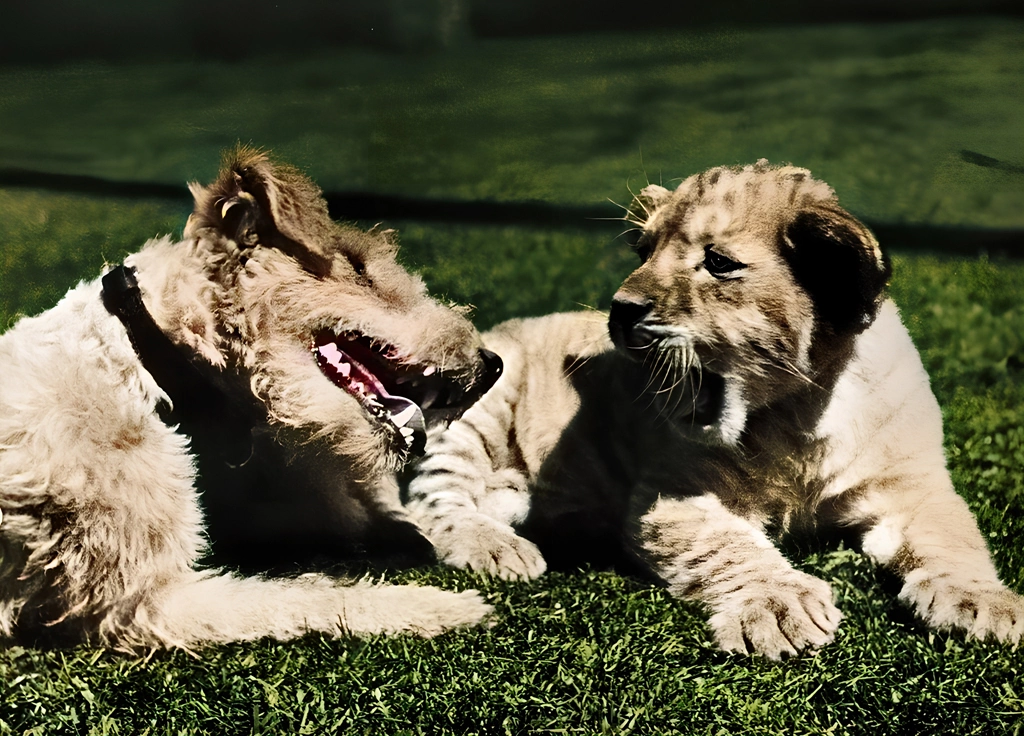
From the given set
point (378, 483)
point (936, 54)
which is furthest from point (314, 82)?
point (936, 54)

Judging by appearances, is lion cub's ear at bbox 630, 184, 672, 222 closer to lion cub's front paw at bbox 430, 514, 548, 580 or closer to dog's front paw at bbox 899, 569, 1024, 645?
lion cub's front paw at bbox 430, 514, 548, 580

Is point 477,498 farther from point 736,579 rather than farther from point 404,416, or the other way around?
point 736,579

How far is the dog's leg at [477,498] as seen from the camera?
364 centimetres

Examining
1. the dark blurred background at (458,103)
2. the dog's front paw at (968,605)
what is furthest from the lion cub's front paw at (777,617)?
the dark blurred background at (458,103)

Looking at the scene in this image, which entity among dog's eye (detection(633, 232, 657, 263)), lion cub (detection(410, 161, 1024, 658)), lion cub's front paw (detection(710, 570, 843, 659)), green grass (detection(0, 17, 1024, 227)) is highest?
green grass (detection(0, 17, 1024, 227))

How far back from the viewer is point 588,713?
296 centimetres

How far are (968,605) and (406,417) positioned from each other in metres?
1.88

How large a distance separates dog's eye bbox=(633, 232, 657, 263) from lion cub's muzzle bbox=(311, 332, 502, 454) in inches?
27.3

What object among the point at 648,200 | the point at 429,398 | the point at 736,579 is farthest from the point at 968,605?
the point at 429,398

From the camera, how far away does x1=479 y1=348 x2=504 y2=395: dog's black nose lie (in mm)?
3492

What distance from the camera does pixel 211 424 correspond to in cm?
331

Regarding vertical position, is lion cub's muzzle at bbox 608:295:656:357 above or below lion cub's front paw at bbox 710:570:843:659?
above

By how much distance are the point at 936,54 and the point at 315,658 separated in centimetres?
293

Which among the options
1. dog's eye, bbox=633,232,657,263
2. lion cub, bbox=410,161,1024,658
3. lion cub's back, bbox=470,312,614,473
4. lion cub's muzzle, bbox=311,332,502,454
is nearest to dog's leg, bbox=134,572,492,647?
lion cub, bbox=410,161,1024,658
